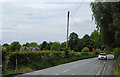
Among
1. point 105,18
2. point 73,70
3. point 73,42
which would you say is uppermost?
point 73,42

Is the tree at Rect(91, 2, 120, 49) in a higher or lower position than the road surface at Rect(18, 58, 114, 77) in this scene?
higher

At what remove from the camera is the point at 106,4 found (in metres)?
16.3

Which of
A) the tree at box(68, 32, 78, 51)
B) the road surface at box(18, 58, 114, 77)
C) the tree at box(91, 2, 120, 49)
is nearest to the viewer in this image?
the tree at box(91, 2, 120, 49)

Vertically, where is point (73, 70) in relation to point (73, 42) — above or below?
below

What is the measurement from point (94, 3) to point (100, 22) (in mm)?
2347

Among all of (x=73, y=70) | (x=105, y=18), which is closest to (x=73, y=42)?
(x=73, y=70)

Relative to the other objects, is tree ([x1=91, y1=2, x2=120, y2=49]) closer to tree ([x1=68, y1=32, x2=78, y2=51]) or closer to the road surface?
the road surface

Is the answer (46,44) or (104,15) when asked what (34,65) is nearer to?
(104,15)

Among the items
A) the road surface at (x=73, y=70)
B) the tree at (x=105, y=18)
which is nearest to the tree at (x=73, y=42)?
the road surface at (x=73, y=70)

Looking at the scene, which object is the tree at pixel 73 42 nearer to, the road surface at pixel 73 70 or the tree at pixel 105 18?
the road surface at pixel 73 70

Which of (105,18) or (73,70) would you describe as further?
(73,70)

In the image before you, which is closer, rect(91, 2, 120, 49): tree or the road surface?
rect(91, 2, 120, 49): tree

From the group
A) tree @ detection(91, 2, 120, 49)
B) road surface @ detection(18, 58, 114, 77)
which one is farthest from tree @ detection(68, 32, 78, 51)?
tree @ detection(91, 2, 120, 49)

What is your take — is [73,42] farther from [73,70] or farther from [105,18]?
[105,18]
